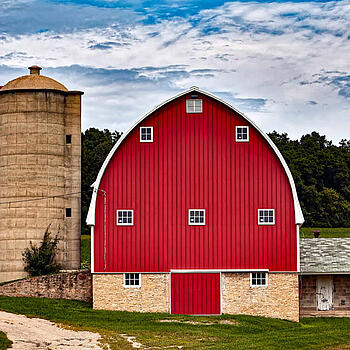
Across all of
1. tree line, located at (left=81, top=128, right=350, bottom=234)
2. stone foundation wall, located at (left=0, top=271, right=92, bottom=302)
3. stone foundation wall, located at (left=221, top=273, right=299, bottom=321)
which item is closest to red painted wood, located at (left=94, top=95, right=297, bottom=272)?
stone foundation wall, located at (left=221, top=273, right=299, bottom=321)

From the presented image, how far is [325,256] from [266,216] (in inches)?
209

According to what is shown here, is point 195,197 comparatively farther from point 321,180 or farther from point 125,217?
point 321,180

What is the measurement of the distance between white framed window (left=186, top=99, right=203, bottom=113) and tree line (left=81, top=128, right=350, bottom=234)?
117ft

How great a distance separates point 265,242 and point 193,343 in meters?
8.80

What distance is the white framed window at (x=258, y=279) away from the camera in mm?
30656

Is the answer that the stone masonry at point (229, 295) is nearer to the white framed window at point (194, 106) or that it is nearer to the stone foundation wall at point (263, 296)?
the stone foundation wall at point (263, 296)

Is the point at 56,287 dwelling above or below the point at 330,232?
below

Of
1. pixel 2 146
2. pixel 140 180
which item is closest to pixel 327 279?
pixel 140 180

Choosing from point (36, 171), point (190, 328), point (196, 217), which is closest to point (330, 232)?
point (36, 171)

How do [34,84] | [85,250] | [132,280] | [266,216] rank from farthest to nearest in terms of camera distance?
1. [85,250]
2. [34,84]
3. [266,216]
4. [132,280]

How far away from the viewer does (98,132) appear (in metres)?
75.8

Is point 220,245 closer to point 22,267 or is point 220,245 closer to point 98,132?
point 22,267

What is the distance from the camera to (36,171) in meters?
36.5

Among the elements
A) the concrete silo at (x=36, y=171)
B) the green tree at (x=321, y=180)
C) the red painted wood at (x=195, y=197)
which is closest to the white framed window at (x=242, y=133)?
the red painted wood at (x=195, y=197)
